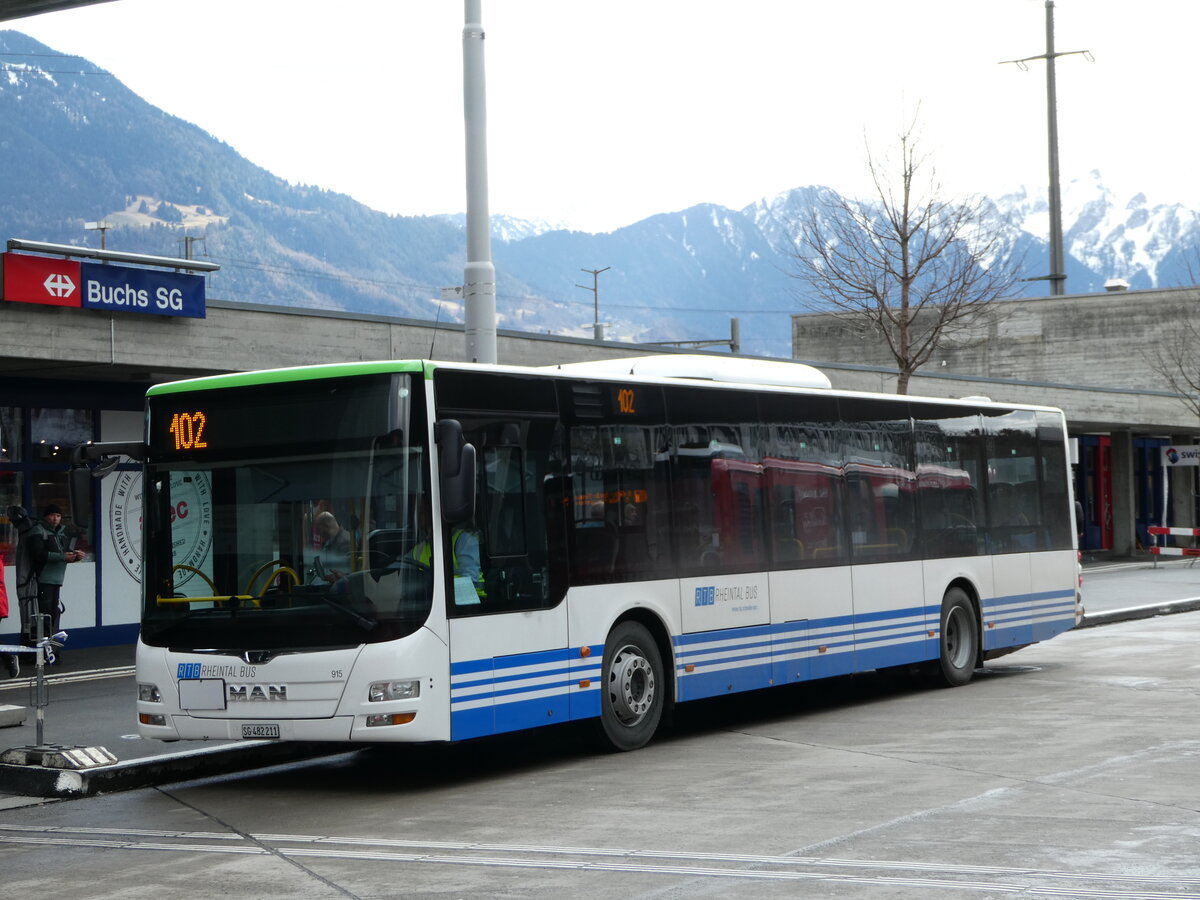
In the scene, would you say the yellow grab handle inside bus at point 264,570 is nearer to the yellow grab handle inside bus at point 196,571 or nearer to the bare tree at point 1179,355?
the yellow grab handle inside bus at point 196,571

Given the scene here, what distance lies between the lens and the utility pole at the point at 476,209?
1470cm

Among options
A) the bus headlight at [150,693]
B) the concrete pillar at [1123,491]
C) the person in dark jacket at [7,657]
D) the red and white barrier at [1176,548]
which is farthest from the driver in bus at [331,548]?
the concrete pillar at [1123,491]

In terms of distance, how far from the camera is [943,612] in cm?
1566

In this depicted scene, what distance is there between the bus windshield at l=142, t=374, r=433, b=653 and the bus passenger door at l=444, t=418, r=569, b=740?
1.52 feet

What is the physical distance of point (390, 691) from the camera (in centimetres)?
979

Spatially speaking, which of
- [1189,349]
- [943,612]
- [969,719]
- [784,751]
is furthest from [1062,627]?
[1189,349]

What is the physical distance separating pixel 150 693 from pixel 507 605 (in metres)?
2.38

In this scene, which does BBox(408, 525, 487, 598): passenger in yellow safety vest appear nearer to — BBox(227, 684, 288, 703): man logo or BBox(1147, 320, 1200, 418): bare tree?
BBox(227, 684, 288, 703): man logo

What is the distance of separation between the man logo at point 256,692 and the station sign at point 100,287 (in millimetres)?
8125

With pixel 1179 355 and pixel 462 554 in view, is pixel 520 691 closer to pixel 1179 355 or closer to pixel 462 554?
pixel 462 554

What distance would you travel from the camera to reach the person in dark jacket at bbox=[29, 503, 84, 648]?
18.3 meters

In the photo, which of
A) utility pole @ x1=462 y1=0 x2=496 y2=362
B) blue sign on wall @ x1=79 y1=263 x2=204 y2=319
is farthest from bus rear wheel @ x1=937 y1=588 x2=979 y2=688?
blue sign on wall @ x1=79 y1=263 x2=204 y2=319

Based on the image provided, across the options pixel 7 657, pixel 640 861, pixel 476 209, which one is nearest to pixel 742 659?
pixel 476 209

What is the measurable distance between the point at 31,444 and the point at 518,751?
1051 cm
